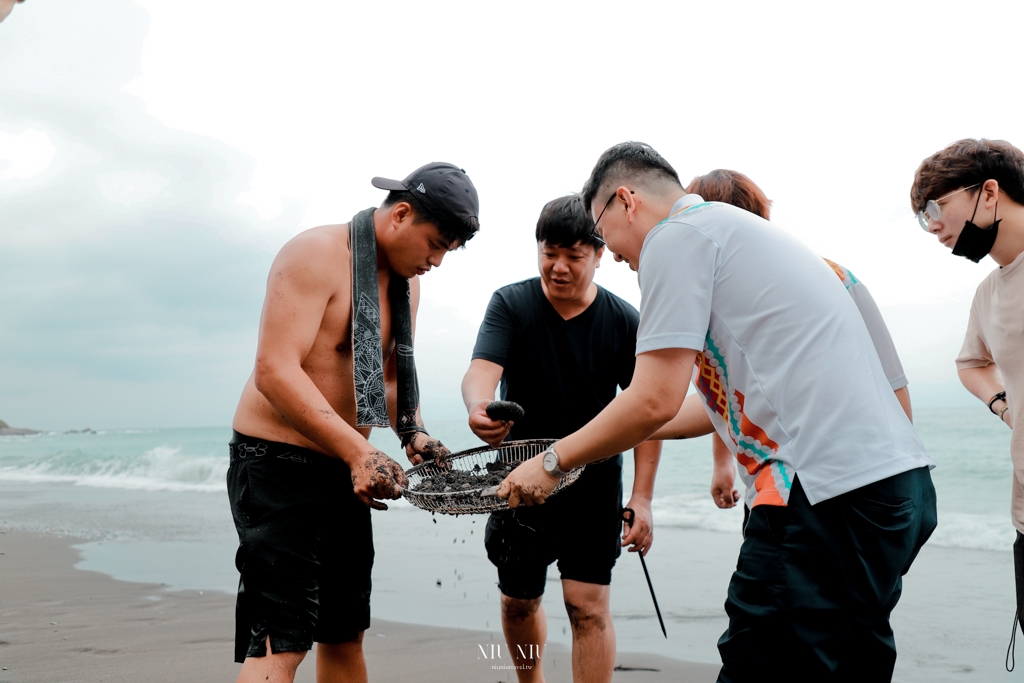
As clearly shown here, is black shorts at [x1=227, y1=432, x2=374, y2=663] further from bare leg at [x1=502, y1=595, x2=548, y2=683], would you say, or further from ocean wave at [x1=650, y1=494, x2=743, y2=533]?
ocean wave at [x1=650, y1=494, x2=743, y2=533]

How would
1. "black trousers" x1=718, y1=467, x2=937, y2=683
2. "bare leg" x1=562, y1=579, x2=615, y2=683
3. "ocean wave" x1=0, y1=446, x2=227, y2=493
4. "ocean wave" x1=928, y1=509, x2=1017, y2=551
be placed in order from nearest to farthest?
"black trousers" x1=718, y1=467, x2=937, y2=683 < "bare leg" x1=562, y1=579, x2=615, y2=683 < "ocean wave" x1=928, y1=509, x2=1017, y2=551 < "ocean wave" x1=0, y1=446, x2=227, y2=493

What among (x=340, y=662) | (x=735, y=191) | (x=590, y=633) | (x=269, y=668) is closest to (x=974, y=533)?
(x=590, y=633)

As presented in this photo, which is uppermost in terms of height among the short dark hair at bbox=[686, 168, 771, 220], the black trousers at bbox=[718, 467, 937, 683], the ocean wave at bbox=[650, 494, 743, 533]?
the short dark hair at bbox=[686, 168, 771, 220]

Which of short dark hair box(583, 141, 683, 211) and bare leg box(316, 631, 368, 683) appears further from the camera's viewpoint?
bare leg box(316, 631, 368, 683)

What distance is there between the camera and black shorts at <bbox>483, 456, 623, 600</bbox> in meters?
3.62

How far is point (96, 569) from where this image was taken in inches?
307

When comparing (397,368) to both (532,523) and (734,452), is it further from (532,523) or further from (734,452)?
(734,452)

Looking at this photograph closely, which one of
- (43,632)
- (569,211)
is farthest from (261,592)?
(43,632)

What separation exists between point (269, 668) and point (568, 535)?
1605 millimetres

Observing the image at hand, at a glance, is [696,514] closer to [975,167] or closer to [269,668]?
[975,167]

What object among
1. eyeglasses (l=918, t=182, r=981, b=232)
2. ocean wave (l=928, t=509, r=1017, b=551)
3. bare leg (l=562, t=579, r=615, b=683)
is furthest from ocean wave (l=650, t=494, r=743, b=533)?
eyeglasses (l=918, t=182, r=981, b=232)

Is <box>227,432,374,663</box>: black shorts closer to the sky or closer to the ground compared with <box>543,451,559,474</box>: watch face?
closer to the ground

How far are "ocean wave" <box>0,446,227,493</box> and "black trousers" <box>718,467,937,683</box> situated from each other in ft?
53.3

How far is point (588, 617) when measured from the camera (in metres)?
3.53
